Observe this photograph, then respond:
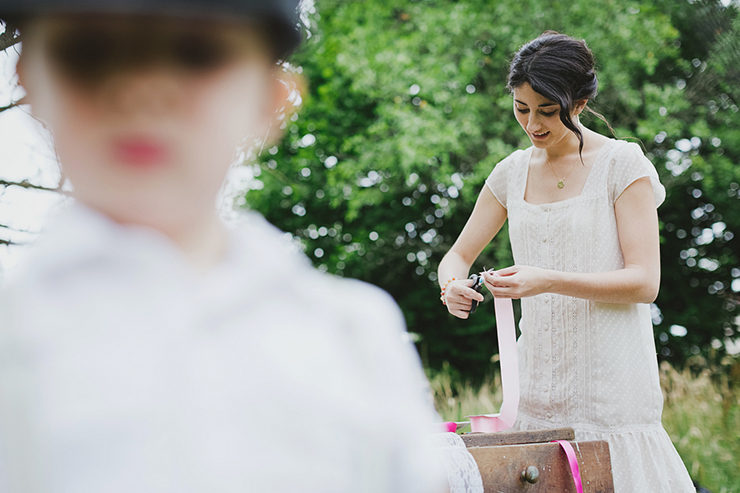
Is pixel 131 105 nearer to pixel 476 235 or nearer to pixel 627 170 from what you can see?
pixel 627 170

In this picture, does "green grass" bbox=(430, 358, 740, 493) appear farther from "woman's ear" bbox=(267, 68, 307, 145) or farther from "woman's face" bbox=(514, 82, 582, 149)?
"woman's ear" bbox=(267, 68, 307, 145)

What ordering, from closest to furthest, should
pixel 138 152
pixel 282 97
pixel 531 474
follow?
1. pixel 138 152
2. pixel 282 97
3. pixel 531 474

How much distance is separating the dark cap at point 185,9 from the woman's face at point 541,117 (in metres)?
1.31

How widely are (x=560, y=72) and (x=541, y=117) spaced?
0.14m

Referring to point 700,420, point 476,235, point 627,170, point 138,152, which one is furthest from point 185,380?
point 700,420

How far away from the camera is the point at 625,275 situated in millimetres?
1549

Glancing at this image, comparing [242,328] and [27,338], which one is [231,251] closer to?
[242,328]

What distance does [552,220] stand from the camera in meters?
1.73

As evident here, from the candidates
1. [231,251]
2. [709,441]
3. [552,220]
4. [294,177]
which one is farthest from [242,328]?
[294,177]

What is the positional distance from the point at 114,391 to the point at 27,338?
8 centimetres

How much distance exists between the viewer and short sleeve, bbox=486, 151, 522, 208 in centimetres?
190

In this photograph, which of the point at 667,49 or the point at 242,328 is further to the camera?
the point at 667,49

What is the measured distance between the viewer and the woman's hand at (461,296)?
1.69 meters

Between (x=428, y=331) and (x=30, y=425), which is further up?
(x=428, y=331)
